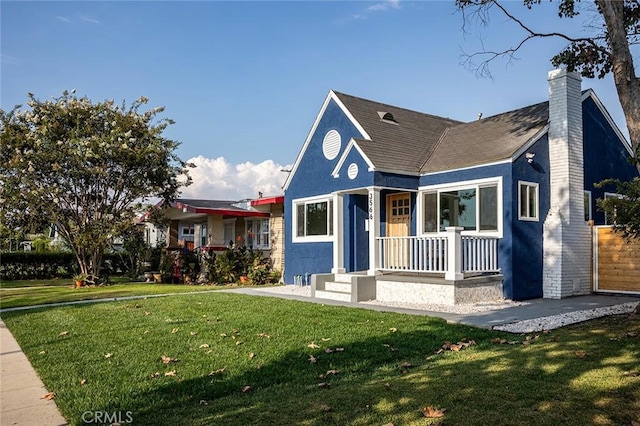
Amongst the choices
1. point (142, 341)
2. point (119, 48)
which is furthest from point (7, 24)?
point (142, 341)

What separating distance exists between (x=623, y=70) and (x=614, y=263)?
6665 millimetres

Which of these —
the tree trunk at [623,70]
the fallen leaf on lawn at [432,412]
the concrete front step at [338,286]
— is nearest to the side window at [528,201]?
the tree trunk at [623,70]

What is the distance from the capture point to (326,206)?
16656 millimetres

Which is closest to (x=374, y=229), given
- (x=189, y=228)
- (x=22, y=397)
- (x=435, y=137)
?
(x=435, y=137)

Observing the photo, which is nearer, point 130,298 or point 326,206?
point 130,298

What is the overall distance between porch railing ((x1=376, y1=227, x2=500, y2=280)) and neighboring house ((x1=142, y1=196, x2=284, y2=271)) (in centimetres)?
744

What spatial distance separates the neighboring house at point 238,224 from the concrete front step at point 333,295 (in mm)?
6317

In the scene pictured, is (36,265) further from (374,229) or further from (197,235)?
(374,229)

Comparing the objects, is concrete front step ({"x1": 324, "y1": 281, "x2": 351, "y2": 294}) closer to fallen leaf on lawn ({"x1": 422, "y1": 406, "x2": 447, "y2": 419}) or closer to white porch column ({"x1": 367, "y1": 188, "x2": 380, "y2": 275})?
white porch column ({"x1": 367, "y1": 188, "x2": 380, "y2": 275})

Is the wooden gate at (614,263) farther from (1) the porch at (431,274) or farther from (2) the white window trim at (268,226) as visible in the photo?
(2) the white window trim at (268,226)

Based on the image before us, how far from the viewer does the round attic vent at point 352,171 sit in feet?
48.0

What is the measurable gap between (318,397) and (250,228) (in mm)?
18520

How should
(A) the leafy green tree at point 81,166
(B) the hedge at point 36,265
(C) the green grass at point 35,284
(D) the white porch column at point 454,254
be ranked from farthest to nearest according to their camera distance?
(B) the hedge at point 36,265 < (C) the green grass at point 35,284 < (A) the leafy green tree at point 81,166 < (D) the white porch column at point 454,254

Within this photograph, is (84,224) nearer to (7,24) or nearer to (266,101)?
(266,101)
